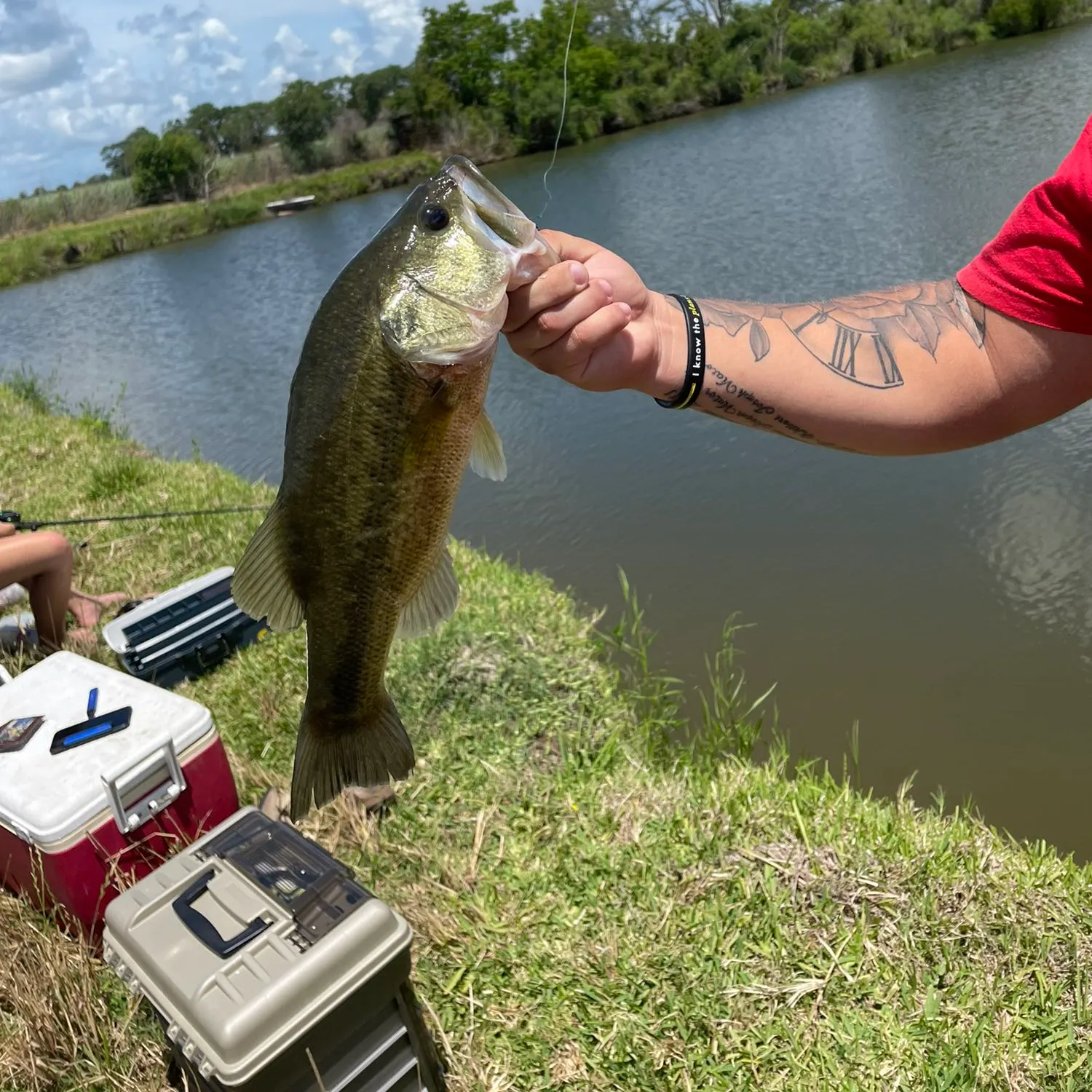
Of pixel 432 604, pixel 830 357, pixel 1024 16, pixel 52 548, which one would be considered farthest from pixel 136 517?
pixel 1024 16

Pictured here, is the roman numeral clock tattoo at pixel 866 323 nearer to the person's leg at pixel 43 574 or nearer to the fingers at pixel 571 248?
the fingers at pixel 571 248

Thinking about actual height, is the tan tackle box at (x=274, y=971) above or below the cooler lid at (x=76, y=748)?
below

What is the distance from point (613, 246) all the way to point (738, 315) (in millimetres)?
11485

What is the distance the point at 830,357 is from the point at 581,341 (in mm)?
624

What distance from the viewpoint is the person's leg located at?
4.18 metres

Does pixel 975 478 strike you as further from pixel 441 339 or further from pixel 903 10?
pixel 903 10

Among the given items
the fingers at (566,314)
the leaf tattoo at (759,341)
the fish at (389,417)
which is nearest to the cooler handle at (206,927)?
the fish at (389,417)

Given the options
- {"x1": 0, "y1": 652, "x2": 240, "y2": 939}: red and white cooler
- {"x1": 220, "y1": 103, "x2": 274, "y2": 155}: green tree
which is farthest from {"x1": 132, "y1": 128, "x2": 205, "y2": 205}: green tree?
{"x1": 0, "y1": 652, "x2": 240, "y2": 939}: red and white cooler

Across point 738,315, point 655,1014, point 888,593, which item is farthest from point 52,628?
point 888,593

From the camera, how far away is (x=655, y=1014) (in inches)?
93.8

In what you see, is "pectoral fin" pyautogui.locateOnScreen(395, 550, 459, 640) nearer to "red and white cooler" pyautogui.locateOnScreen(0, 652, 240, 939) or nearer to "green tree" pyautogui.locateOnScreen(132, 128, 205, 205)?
"red and white cooler" pyautogui.locateOnScreen(0, 652, 240, 939)

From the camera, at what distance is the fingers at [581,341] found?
6.11ft

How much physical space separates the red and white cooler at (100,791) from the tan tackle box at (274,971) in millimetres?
451

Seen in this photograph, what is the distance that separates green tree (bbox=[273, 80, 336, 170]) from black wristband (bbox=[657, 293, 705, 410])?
39.9 metres
